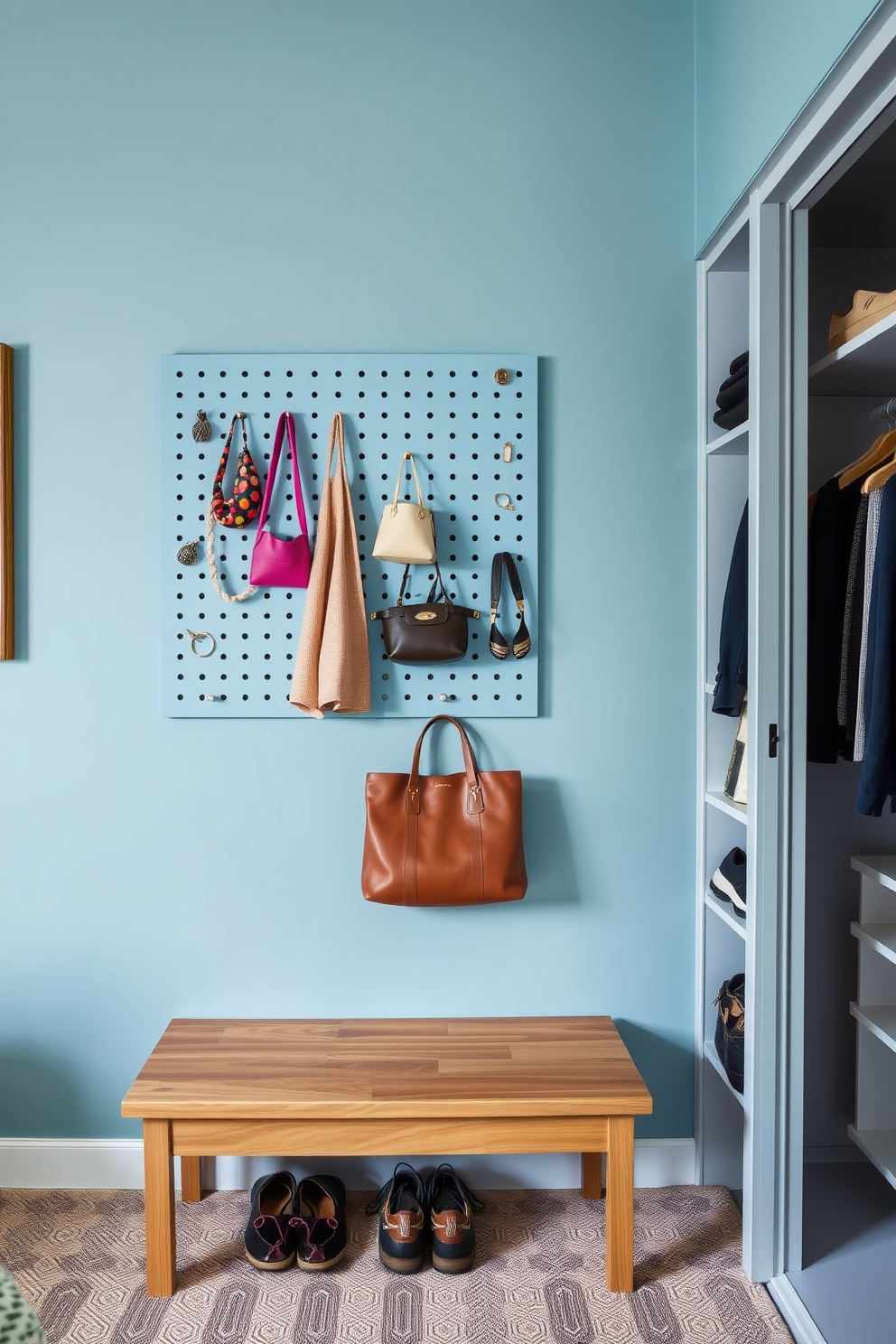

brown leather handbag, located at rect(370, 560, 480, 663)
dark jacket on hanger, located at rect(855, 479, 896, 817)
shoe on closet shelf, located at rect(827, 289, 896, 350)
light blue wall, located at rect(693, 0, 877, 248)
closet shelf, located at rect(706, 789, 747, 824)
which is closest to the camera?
light blue wall, located at rect(693, 0, 877, 248)

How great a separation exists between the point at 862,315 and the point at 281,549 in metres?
1.23

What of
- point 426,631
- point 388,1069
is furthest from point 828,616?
point 388,1069

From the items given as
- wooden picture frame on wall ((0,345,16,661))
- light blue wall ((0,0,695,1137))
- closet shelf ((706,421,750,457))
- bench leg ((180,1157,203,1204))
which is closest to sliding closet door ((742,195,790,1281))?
closet shelf ((706,421,750,457))

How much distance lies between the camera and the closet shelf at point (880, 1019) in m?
1.78

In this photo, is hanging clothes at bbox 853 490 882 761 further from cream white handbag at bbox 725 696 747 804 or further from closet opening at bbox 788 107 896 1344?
cream white handbag at bbox 725 696 747 804

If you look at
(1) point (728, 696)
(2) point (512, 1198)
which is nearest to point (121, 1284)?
(2) point (512, 1198)

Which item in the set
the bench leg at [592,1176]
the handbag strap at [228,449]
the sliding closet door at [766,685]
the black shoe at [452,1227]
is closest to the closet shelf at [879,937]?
the sliding closet door at [766,685]

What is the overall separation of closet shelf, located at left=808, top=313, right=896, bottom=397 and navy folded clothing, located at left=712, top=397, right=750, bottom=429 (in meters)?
0.15

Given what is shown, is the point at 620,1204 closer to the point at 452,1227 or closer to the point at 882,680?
the point at 452,1227

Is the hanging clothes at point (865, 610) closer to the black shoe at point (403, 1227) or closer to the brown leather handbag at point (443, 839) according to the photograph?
the brown leather handbag at point (443, 839)

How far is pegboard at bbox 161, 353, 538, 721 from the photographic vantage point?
1996mm

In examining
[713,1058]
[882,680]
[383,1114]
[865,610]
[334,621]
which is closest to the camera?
[882,680]

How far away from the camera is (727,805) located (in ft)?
6.16

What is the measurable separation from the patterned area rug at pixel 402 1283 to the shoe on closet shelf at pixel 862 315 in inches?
72.3
